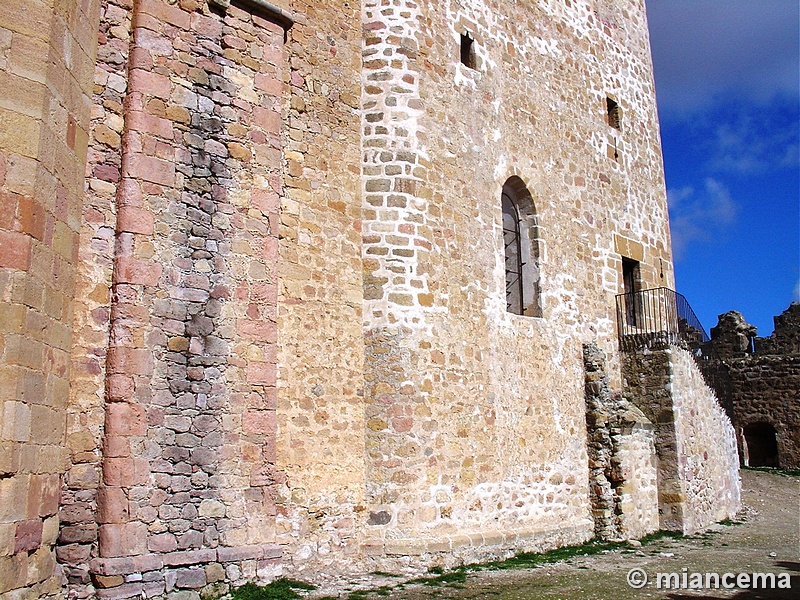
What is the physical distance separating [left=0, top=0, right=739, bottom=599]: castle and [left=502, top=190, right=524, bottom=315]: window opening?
0.15 feet

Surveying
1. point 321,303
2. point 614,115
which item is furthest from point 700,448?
point 321,303

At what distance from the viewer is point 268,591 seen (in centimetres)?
698

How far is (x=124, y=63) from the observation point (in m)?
7.18

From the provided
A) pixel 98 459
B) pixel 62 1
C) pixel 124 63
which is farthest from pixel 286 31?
pixel 98 459

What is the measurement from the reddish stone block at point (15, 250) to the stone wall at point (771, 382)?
18.9m

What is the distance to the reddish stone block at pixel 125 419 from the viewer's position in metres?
6.44

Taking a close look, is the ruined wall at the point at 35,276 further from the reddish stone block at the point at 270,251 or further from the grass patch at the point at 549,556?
the grass patch at the point at 549,556

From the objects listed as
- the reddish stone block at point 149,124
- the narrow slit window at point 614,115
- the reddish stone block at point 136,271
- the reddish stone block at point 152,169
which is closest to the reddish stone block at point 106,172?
the reddish stone block at point 152,169

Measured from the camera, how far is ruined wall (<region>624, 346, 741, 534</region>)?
12.2 meters

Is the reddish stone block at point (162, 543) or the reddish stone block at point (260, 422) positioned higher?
the reddish stone block at point (260, 422)

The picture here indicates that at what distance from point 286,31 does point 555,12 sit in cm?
592

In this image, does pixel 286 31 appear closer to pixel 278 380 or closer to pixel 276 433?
pixel 278 380

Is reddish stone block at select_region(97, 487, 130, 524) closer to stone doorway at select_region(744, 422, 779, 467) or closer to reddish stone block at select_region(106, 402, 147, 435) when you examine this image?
reddish stone block at select_region(106, 402, 147, 435)

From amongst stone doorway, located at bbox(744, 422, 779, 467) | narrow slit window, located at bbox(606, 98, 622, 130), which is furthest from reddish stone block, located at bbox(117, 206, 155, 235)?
stone doorway, located at bbox(744, 422, 779, 467)
